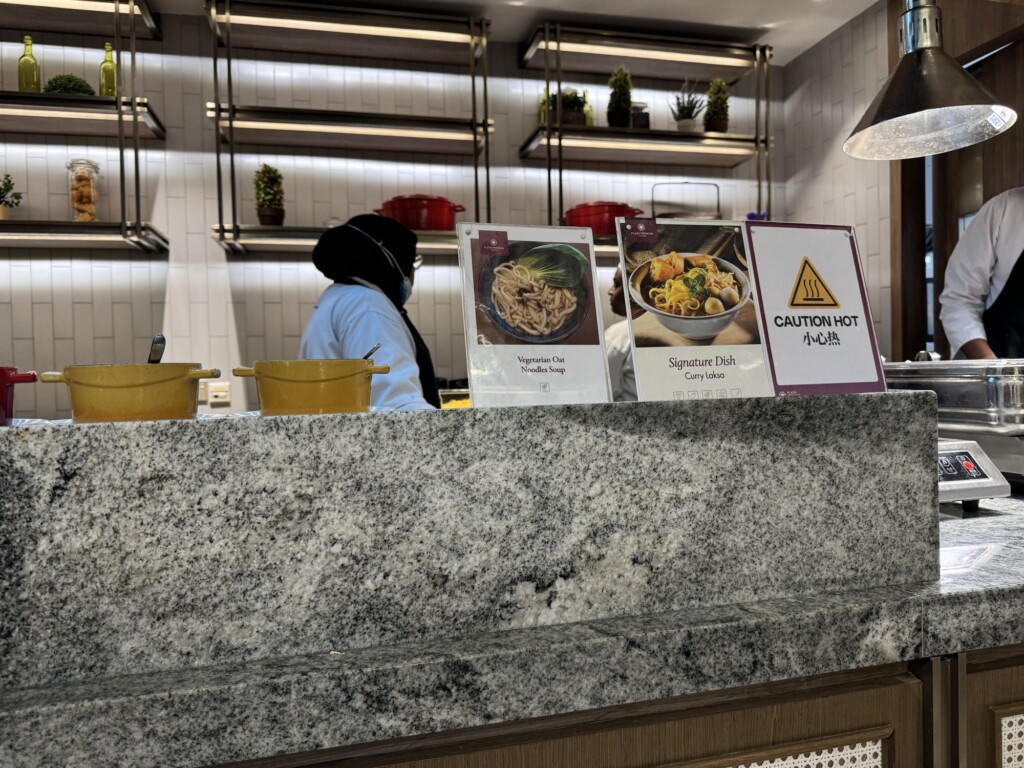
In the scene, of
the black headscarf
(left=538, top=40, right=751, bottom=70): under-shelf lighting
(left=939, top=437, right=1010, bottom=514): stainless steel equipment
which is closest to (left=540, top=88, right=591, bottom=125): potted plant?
(left=538, top=40, right=751, bottom=70): under-shelf lighting

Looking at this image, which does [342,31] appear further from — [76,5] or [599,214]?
[599,214]

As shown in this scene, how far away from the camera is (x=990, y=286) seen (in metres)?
2.80

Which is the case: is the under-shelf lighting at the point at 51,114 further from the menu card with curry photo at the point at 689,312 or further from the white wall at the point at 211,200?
the menu card with curry photo at the point at 689,312

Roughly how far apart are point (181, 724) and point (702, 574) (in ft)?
1.82

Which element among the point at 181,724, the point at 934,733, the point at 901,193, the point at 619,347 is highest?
the point at 901,193

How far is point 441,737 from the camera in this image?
79cm

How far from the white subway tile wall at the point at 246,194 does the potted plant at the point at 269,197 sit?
0.79ft

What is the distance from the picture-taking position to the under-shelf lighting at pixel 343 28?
10.6 feet

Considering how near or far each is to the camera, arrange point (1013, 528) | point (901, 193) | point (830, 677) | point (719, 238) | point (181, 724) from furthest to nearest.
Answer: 1. point (901, 193)
2. point (1013, 528)
3. point (719, 238)
4. point (830, 677)
5. point (181, 724)

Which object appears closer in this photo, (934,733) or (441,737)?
(441,737)

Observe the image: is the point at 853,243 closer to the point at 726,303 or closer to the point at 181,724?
the point at 726,303

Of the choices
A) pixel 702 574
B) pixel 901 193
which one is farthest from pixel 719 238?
pixel 901 193

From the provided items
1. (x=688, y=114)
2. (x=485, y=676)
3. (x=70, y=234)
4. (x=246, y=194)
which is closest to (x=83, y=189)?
(x=70, y=234)

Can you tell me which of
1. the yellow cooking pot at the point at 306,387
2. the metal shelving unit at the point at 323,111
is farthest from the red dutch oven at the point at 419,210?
the yellow cooking pot at the point at 306,387
